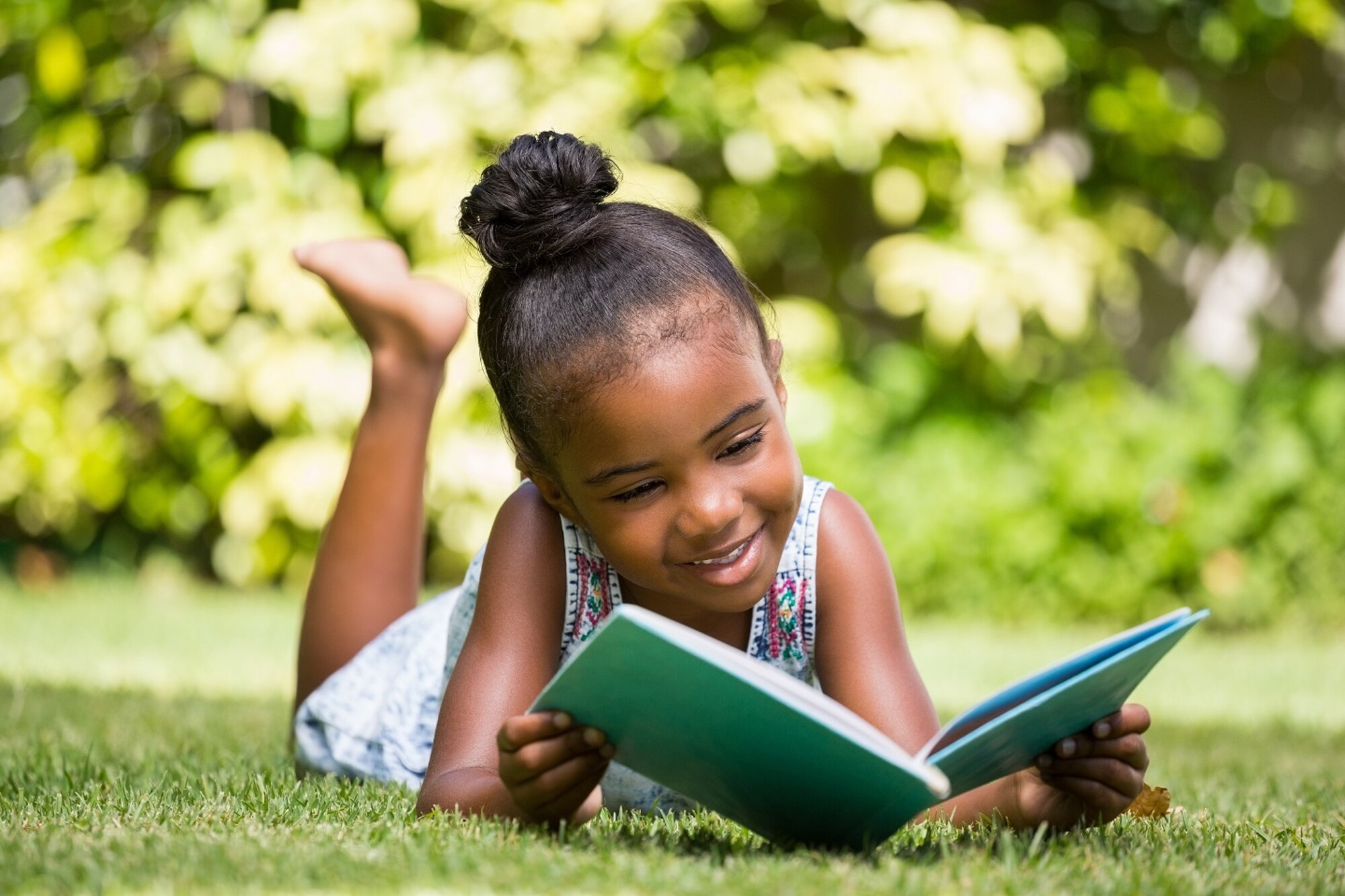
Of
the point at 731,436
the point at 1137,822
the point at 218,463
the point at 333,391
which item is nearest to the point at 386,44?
the point at 333,391

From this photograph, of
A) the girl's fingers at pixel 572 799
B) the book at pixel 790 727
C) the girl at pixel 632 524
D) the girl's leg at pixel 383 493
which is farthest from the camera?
the girl's leg at pixel 383 493

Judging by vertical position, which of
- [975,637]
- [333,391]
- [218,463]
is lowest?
[975,637]

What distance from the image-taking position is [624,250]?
2.06 meters

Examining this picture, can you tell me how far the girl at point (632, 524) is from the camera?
1.83m

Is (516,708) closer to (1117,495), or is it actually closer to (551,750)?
(551,750)

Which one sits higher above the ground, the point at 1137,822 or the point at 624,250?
the point at 624,250

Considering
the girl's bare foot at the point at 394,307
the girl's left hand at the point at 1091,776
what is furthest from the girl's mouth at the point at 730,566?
the girl's bare foot at the point at 394,307

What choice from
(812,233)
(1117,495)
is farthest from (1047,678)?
(812,233)

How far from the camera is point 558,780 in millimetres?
1660

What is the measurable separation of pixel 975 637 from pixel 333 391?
2.61m

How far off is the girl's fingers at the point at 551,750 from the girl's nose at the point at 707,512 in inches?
13.9

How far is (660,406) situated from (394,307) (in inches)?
52.2

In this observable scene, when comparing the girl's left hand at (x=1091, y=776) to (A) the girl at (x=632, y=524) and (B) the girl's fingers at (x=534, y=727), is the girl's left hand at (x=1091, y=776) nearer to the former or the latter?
(A) the girl at (x=632, y=524)

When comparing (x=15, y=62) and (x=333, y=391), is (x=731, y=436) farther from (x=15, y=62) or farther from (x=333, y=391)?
(x=15, y=62)
